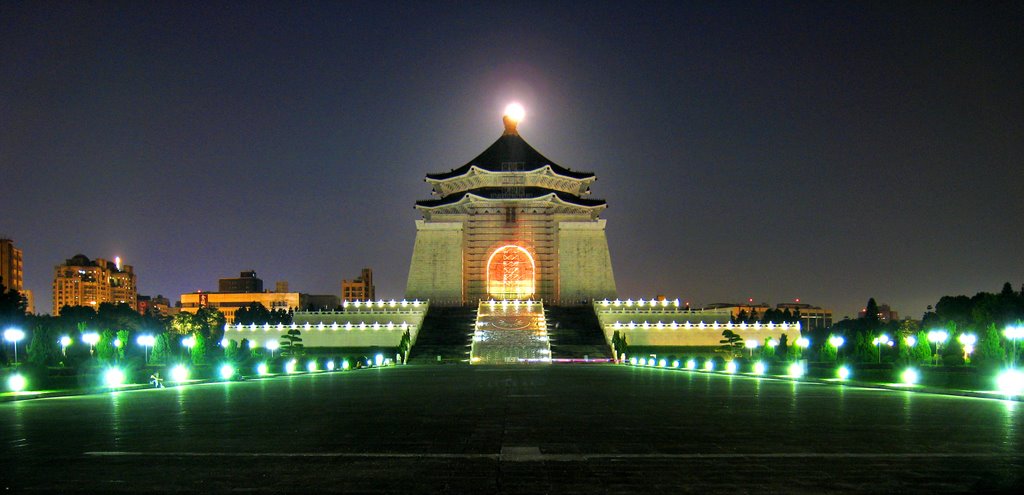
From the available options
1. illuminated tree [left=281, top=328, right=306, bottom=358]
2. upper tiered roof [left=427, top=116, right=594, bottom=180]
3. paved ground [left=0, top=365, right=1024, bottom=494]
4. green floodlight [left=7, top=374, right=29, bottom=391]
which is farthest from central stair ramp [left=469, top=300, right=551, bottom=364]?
paved ground [left=0, top=365, right=1024, bottom=494]

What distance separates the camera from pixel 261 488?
7.16 meters

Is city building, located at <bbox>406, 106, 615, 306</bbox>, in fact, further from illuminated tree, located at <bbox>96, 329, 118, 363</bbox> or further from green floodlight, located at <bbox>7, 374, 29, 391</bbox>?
green floodlight, located at <bbox>7, 374, 29, 391</bbox>

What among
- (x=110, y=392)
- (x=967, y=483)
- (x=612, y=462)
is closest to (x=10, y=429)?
(x=612, y=462)

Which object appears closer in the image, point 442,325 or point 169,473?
point 169,473

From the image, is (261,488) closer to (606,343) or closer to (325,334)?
(606,343)

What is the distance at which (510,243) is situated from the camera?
67.1 m

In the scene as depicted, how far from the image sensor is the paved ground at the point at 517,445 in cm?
744

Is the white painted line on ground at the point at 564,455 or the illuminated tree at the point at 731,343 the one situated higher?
the white painted line on ground at the point at 564,455

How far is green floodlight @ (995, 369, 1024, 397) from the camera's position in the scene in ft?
64.3

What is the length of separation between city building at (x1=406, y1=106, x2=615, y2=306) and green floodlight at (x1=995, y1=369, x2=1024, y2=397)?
4466 centimetres

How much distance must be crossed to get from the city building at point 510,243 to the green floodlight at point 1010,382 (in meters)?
44.7

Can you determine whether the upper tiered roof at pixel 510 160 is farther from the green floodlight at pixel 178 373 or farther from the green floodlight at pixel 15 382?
the green floodlight at pixel 15 382

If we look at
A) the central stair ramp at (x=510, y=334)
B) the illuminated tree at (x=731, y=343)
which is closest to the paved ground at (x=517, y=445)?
the central stair ramp at (x=510, y=334)

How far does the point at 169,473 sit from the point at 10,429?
5.61m
